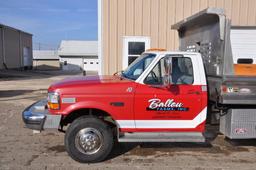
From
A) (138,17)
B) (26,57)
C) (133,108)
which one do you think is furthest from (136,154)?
(26,57)

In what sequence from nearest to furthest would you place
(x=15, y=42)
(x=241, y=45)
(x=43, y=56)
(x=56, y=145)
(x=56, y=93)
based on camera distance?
(x=56, y=93) < (x=56, y=145) < (x=241, y=45) < (x=15, y=42) < (x=43, y=56)

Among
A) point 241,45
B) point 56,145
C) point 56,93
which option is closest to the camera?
point 56,93

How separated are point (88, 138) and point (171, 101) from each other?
5.23ft

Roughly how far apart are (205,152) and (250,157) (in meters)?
0.84

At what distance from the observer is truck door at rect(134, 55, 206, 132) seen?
5285mm

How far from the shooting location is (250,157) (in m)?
5.75

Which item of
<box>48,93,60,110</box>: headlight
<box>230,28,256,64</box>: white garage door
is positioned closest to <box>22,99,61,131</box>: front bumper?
<box>48,93,60,110</box>: headlight

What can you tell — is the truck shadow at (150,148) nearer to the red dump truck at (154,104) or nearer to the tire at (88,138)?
the tire at (88,138)

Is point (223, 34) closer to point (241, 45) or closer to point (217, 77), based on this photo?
point (217, 77)

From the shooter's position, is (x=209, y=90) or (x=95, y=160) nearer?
(x=95, y=160)

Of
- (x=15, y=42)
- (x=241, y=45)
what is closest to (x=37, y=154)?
(x=241, y=45)

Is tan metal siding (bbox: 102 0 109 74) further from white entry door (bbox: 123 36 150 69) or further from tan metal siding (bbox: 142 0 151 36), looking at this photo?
tan metal siding (bbox: 142 0 151 36)

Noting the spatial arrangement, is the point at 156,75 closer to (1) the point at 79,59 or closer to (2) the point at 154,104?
(2) the point at 154,104

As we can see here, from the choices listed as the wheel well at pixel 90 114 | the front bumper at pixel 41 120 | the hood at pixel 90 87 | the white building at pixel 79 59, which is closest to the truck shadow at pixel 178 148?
the wheel well at pixel 90 114
